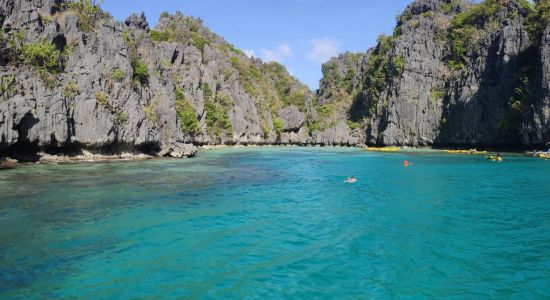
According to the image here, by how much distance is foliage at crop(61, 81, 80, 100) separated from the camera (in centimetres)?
4394

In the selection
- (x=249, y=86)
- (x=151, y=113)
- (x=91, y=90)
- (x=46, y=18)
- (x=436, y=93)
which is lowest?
(x=151, y=113)

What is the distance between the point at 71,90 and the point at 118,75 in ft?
28.9

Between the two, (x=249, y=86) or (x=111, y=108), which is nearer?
(x=111, y=108)

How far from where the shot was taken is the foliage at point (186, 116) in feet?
272

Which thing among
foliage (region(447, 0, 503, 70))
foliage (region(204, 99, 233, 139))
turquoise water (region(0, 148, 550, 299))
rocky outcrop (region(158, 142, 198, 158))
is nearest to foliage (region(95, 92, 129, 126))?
rocky outcrop (region(158, 142, 198, 158))

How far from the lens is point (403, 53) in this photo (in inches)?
3930

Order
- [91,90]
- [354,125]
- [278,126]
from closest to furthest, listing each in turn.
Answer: [91,90] → [354,125] → [278,126]

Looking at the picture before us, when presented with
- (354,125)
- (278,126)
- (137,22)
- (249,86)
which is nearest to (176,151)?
(137,22)

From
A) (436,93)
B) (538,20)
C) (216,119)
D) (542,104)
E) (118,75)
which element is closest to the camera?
(118,75)

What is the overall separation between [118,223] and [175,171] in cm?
2032

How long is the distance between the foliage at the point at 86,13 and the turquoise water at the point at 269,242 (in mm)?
34606

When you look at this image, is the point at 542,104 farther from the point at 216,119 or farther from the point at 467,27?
the point at 216,119

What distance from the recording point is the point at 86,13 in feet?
186

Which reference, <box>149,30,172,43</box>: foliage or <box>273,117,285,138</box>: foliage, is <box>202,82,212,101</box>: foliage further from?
<box>273,117,285,138</box>: foliage
